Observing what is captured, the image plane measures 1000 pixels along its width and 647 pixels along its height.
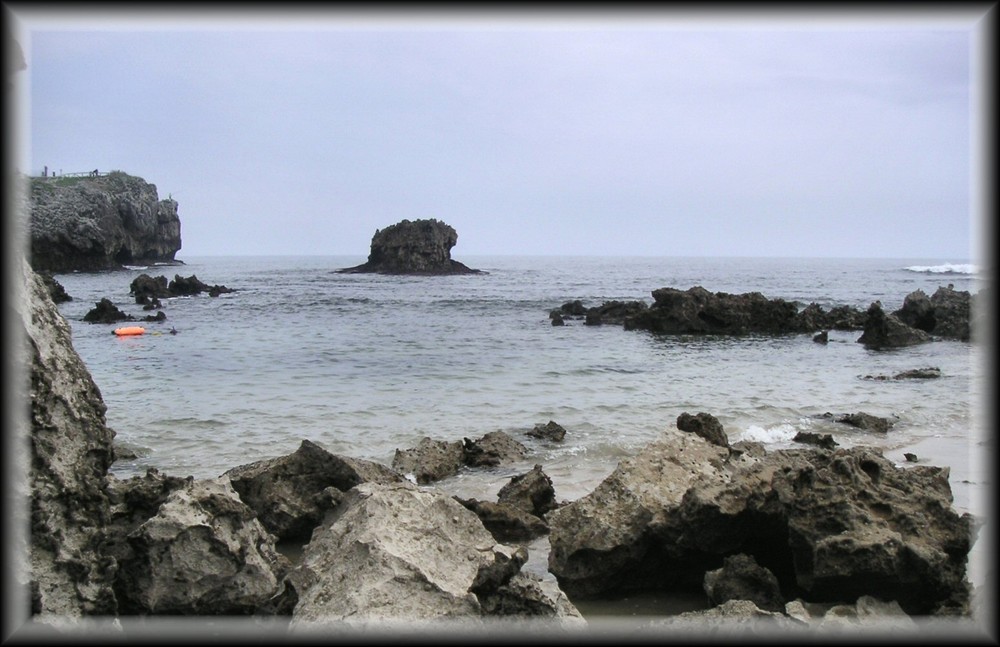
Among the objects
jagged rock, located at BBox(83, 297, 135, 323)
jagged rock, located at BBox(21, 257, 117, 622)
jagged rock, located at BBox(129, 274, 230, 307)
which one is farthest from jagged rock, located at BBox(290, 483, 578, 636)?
jagged rock, located at BBox(129, 274, 230, 307)

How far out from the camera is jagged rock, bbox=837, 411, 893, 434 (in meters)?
11.8

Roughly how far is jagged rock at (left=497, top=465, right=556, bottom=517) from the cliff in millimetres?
65616

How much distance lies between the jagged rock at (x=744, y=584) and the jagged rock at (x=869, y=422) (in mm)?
7928

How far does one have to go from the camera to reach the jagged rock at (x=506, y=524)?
6.56 meters

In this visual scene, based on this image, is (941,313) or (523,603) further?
(941,313)

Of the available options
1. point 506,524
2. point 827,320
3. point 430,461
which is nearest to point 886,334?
point 827,320

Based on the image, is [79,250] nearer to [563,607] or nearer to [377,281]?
[377,281]

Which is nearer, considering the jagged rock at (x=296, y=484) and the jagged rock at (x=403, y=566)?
the jagged rock at (x=403, y=566)

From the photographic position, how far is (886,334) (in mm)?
25172

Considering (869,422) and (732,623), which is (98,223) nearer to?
(869,422)

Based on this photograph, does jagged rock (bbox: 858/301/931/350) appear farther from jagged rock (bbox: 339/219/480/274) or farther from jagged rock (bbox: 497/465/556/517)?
jagged rock (bbox: 339/219/480/274)

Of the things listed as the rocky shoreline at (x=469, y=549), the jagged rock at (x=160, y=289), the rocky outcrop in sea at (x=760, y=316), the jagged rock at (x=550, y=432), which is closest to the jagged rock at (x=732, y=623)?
the rocky shoreline at (x=469, y=549)

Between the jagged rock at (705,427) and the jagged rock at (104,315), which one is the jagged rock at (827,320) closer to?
the jagged rock at (705,427)

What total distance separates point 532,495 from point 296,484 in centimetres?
222
